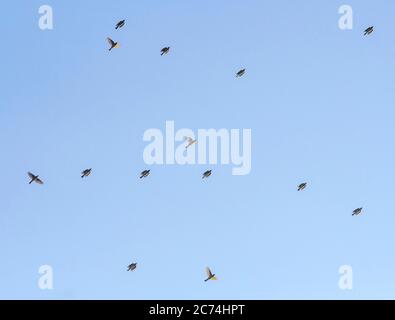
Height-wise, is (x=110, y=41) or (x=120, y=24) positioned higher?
(x=120, y=24)

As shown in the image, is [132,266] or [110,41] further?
[110,41]

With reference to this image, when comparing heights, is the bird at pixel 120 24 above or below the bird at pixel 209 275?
above

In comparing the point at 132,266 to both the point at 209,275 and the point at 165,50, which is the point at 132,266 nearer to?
the point at 209,275

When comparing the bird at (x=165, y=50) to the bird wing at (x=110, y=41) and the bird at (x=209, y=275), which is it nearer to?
the bird wing at (x=110, y=41)

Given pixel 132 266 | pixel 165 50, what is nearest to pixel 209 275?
pixel 132 266

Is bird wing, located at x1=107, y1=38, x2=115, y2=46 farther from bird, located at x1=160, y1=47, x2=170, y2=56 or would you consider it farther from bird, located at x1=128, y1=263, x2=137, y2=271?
bird, located at x1=128, y1=263, x2=137, y2=271

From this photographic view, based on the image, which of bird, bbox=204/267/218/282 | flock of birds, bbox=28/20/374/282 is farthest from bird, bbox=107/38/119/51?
bird, bbox=204/267/218/282

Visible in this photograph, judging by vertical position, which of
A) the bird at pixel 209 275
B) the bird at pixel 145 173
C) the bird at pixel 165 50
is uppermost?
the bird at pixel 165 50

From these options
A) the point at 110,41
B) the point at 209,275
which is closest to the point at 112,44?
the point at 110,41

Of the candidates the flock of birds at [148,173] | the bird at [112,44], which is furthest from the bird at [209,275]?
the bird at [112,44]

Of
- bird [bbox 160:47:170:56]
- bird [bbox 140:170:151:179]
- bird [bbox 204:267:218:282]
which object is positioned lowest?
bird [bbox 204:267:218:282]

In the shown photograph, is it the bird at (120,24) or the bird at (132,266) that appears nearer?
the bird at (132,266)

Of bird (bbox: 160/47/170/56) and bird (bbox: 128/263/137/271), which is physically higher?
bird (bbox: 160/47/170/56)

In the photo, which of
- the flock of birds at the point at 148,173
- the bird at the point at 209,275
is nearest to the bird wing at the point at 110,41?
the flock of birds at the point at 148,173
